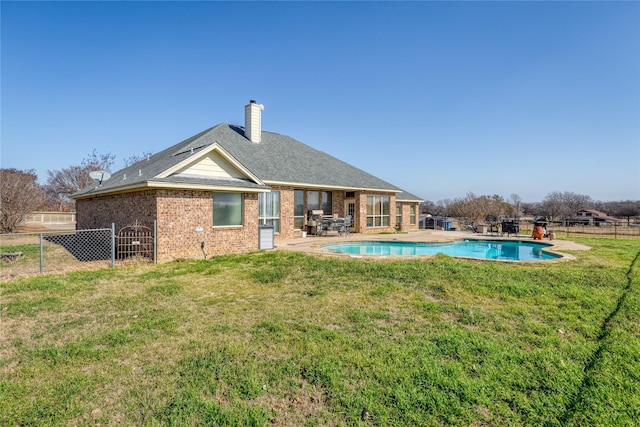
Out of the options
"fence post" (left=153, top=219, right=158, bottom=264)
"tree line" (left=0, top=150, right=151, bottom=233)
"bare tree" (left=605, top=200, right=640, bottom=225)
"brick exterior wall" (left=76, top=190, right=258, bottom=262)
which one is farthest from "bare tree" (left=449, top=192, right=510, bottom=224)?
"tree line" (left=0, top=150, right=151, bottom=233)

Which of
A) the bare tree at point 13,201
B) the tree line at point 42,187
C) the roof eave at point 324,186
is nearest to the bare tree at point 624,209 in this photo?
the roof eave at point 324,186

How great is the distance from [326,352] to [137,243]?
29.6ft

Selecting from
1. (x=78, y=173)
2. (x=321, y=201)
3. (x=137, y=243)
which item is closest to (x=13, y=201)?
(x=137, y=243)

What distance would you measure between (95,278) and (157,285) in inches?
79.6

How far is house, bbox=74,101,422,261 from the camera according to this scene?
10852 mm

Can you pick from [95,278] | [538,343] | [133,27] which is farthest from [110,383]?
[133,27]

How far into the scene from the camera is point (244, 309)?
5645mm

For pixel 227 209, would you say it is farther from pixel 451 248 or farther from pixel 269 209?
pixel 451 248

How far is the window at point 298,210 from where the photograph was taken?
18.7 metres

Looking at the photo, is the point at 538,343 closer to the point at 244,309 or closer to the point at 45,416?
the point at 244,309

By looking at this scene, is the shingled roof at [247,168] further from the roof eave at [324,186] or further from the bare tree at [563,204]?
the bare tree at [563,204]

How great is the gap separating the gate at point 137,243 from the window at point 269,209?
6223 millimetres

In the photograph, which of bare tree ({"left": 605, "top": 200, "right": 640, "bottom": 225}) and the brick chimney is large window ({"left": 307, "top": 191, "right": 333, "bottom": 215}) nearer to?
the brick chimney

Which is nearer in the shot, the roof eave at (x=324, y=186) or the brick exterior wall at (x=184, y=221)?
the brick exterior wall at (x=184, y=221)
